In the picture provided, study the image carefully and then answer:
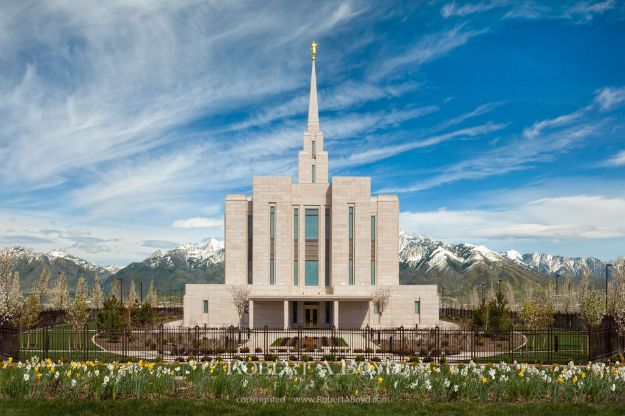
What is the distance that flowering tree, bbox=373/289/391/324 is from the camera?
49938mm

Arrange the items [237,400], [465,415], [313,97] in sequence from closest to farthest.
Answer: [465,415] < [237,400] < [313,97]

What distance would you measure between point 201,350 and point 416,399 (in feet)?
62.8

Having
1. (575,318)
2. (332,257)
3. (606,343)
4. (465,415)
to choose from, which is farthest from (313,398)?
(575,318)

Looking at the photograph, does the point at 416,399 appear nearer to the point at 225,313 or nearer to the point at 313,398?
the point at 313,398

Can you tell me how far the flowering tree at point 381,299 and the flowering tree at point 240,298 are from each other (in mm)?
12335

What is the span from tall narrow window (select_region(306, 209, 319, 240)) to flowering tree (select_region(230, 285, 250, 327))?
8.83 meters

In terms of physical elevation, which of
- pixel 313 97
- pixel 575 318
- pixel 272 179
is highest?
pixel 313 97

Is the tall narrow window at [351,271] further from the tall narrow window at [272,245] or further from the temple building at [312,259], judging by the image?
the tall narrow window at [272,245]

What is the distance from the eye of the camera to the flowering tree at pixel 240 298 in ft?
165

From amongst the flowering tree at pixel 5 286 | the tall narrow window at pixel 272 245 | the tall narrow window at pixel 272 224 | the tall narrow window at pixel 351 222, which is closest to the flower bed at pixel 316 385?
the flowering tree at pixel 5 286

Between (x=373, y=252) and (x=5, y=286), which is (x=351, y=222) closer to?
(x=373, y=252)

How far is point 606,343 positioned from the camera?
2786 cm

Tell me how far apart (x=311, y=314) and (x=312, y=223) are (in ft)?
30.9

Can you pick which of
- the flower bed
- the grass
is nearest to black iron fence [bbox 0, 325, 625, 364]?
the flower bed
